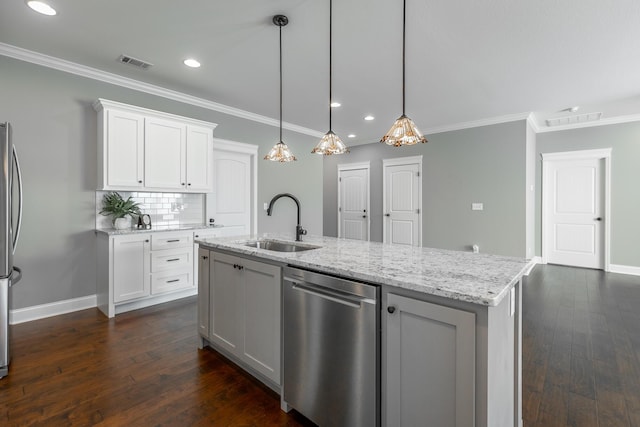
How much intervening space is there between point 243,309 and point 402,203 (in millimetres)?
4929

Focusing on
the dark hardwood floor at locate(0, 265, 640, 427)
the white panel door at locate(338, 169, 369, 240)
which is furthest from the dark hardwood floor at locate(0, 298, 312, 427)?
the white panel door at locate(338, 169, 369, 240)

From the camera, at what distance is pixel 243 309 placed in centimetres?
213

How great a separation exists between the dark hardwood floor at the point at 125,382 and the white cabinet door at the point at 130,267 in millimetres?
406

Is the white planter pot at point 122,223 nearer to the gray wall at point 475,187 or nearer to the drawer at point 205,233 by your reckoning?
the drawer at point 205,233

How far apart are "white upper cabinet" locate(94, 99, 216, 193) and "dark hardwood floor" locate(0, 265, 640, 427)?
1494mm

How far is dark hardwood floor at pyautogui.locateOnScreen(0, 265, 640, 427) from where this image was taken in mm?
1771

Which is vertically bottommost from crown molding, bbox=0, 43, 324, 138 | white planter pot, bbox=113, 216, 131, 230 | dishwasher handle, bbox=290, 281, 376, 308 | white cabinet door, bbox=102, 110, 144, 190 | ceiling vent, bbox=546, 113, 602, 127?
dishwasher handle, bbox=290, 281, 376, 308

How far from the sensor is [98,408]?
1822mm

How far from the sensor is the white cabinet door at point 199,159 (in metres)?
3.96

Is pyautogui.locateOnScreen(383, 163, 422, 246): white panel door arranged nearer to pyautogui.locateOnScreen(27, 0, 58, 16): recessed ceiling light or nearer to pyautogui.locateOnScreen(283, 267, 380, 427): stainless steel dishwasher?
pyautogui.locateOnScreen(283, 267, 380, 427): stainless steel dishwasher

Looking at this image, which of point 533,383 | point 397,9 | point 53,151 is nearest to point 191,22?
point 397,9

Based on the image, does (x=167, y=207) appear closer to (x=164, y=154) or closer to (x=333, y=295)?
(x=164, y=154)

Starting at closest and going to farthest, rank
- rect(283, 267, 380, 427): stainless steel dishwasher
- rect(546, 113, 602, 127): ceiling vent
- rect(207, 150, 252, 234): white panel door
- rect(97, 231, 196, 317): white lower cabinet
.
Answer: rect(283, 267, 380, 427): stainless steel dishwasher → rect(97, 231, 196, 317): white lower cabinet → rect(207, 150, 252, 234): white panel door → rect(546, 113, 602, 127): ceiling vent

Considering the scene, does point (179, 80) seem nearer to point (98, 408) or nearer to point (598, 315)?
point (98, 408)
